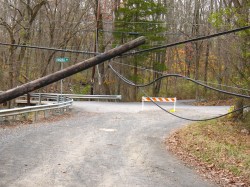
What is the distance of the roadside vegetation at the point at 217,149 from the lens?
8.29 metres

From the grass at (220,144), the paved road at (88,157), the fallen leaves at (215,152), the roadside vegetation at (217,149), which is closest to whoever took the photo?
the paved road at (88,157)

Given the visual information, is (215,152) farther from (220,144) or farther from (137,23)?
(137,23)

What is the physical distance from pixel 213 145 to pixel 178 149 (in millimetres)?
1213

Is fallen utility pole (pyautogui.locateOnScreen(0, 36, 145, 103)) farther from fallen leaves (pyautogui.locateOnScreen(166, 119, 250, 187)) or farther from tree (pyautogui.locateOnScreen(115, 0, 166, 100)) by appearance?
tree (pyautogui.locateOnScreen(115, 0, 166, 100))

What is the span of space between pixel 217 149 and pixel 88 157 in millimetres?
4250

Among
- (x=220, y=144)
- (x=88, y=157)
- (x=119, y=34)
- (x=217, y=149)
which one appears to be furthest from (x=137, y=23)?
(x=88, y=157)

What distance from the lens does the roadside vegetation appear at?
27.2 ft

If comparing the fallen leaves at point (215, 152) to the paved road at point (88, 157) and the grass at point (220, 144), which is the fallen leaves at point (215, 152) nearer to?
the grass at point (220, 144)

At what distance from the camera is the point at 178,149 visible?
36.0ft

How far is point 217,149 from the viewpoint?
10703mm

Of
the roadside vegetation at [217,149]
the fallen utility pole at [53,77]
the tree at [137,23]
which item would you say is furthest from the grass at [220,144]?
the tree at [137,23]

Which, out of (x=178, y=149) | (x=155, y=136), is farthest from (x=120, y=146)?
(x=155, y=136)

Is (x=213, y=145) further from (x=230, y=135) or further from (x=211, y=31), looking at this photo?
(x=211, y=31)

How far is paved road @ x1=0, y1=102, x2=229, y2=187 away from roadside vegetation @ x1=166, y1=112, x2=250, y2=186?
0.54 meters
